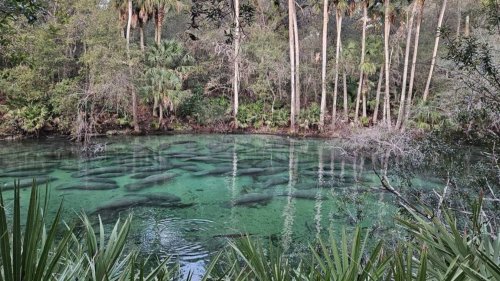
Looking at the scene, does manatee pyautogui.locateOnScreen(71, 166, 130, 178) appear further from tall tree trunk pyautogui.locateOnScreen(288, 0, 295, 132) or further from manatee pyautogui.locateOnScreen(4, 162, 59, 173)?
tall tree trunk pyautogui.locateOnScreen(288, 0, 295, 132)

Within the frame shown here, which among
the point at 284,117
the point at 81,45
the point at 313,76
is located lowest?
the point at 284,117

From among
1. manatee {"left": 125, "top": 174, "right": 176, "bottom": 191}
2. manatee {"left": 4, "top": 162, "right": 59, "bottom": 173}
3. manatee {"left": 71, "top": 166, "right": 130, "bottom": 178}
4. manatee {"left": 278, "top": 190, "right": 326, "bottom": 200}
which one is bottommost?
manatee {"left": 278, "top": 190, "right": 326, "bottom": 200}

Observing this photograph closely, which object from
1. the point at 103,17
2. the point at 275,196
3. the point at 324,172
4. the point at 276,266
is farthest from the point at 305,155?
the point at 276,266

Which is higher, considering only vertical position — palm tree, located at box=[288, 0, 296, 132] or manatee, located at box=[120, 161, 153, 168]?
palm tree, located at box=[288, 0, 296, 132]

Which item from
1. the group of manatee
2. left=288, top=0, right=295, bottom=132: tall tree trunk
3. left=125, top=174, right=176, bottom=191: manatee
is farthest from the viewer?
left=288, top=0, right=295, bottom=132: tall tree trunk

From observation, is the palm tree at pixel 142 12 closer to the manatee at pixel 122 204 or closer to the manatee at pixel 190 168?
the manatee at pixel 190 168

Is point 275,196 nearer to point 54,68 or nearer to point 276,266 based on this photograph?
point 276,266

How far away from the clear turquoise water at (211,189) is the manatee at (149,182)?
0.08 m

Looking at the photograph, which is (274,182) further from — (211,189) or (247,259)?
(247,259)

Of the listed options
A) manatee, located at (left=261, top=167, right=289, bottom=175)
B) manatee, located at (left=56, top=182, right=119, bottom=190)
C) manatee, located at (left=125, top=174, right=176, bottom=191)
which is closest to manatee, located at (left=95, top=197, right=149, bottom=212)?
manatee, located at (left=125, top=174, right=176, bottom=191)

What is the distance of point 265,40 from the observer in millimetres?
26359

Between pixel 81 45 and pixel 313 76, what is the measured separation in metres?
14.3

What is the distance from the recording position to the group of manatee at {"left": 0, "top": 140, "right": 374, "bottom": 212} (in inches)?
433

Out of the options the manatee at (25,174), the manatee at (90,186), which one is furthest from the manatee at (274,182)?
the manatee at (25,174)
